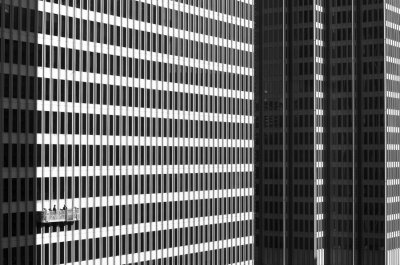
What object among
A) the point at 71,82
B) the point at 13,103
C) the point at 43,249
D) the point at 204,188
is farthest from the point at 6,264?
the point at 204,188

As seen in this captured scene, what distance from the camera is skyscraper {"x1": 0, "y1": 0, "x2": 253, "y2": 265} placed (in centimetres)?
11081

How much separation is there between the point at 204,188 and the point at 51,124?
149ft

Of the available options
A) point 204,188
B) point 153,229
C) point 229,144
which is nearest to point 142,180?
point 153,229

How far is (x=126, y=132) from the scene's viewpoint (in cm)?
13375

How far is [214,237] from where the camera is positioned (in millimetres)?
155875

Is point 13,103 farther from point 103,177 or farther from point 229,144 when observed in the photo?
point 229,144

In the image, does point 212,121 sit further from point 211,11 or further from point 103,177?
point 103,177

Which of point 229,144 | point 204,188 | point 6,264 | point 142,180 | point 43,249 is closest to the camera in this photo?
point 6,264

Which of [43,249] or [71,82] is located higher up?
[71,82]

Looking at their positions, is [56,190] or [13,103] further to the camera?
[56,190]

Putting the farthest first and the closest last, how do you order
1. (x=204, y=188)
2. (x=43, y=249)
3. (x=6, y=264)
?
(x=204, y=188) < (x=43, y=249) < (x=6, y=264)

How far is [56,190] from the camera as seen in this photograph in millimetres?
116188

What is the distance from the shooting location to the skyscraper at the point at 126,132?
11081 cm

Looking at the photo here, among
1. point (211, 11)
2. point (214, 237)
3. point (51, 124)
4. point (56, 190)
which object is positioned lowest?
point (214, 237)
